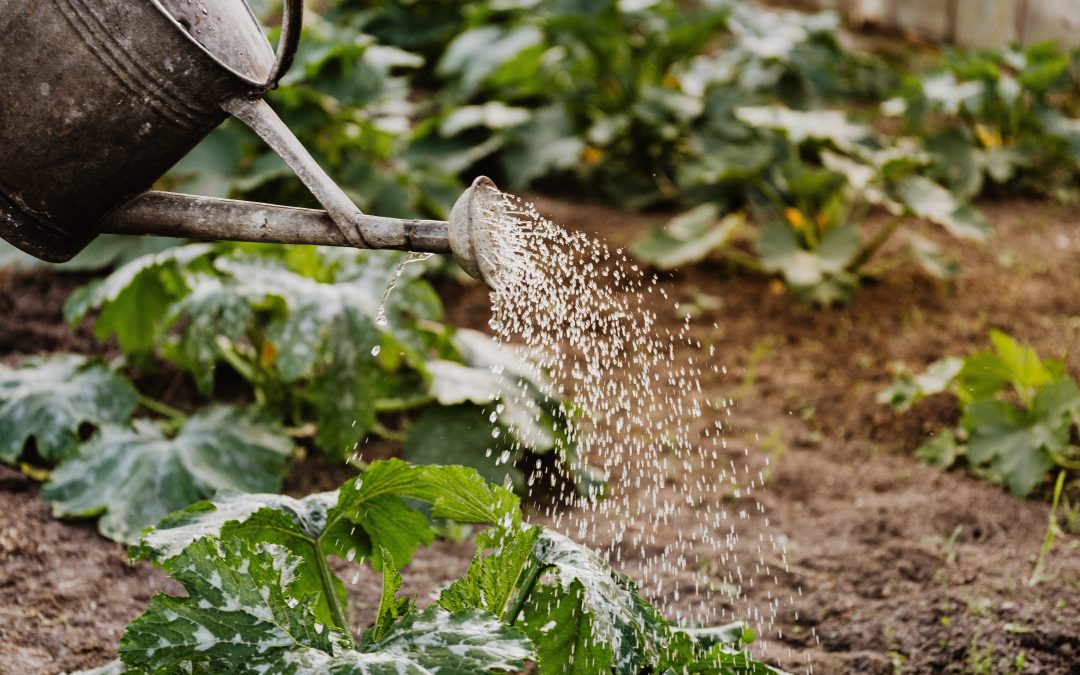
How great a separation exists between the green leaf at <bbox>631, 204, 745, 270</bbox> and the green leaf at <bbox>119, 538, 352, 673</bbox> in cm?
251

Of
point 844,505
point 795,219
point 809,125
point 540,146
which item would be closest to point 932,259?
point 795,219

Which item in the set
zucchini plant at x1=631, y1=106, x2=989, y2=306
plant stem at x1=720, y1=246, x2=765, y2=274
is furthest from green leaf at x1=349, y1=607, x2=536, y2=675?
plant stem at x1=720, y1=246, x2=765, y2=274

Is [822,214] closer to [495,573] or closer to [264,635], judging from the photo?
[495,573]

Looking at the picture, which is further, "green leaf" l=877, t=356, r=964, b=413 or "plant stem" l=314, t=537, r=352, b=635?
"green leaf" l=877, t=356, r=964, b=413

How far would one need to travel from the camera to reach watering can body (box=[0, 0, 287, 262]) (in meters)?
1.37

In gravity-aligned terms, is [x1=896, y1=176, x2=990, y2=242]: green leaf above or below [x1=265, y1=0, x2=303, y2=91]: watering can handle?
below

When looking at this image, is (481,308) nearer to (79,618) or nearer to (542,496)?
(542,496)

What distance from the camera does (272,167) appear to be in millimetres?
3561

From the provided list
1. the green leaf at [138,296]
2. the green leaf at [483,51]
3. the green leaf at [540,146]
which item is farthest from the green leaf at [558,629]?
the green leaf at [483,51]

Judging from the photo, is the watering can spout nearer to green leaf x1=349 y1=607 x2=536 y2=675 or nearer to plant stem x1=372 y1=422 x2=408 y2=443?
green leaf x1=349 y1=607 x2=536 y2=675

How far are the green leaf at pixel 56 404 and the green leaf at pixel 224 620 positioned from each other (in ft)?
3.86

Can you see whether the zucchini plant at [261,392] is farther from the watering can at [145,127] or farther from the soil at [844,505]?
the watering can at [145,127]

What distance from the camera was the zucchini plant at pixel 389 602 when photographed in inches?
49.9

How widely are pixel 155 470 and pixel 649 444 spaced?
126 cm
